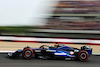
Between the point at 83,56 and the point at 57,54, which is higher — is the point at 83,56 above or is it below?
below

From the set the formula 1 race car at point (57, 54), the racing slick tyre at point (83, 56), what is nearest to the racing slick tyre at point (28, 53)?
the formula 1 race car at point (57, 54)

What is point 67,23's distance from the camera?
93.4 ft

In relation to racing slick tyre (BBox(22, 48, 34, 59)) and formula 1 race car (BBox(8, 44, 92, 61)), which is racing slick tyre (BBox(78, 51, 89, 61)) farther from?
racing slick tyre (BBox(22, 48, 34, 59))

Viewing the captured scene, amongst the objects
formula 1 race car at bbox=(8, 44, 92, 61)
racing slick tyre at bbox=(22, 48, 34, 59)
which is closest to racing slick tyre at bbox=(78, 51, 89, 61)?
formula 1 race car at bbox=(8, 44, 92, 61)

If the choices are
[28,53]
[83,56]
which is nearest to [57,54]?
[83,56]

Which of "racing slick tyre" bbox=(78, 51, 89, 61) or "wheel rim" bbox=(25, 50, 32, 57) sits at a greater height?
"wheel rim" bbox=(25, 50, 32, 57)

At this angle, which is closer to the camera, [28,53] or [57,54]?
[28,53]

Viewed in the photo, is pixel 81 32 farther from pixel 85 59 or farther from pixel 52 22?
pixel 85 59

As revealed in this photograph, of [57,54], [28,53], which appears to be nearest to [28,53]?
[28,53]

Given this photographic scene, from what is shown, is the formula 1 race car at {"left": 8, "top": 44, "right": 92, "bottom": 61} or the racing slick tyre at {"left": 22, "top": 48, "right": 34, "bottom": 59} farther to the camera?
the formula 1 race car at {"left": 8, "top": 44, "right": 92, "bottom": 61}

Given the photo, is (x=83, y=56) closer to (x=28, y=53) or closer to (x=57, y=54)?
(x=57, y=54)

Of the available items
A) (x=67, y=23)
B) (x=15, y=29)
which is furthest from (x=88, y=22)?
(x=15, y=29)

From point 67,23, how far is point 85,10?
3753 millimetres

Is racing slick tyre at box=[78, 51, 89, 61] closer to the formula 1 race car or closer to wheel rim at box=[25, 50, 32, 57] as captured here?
the formula 1 race car
